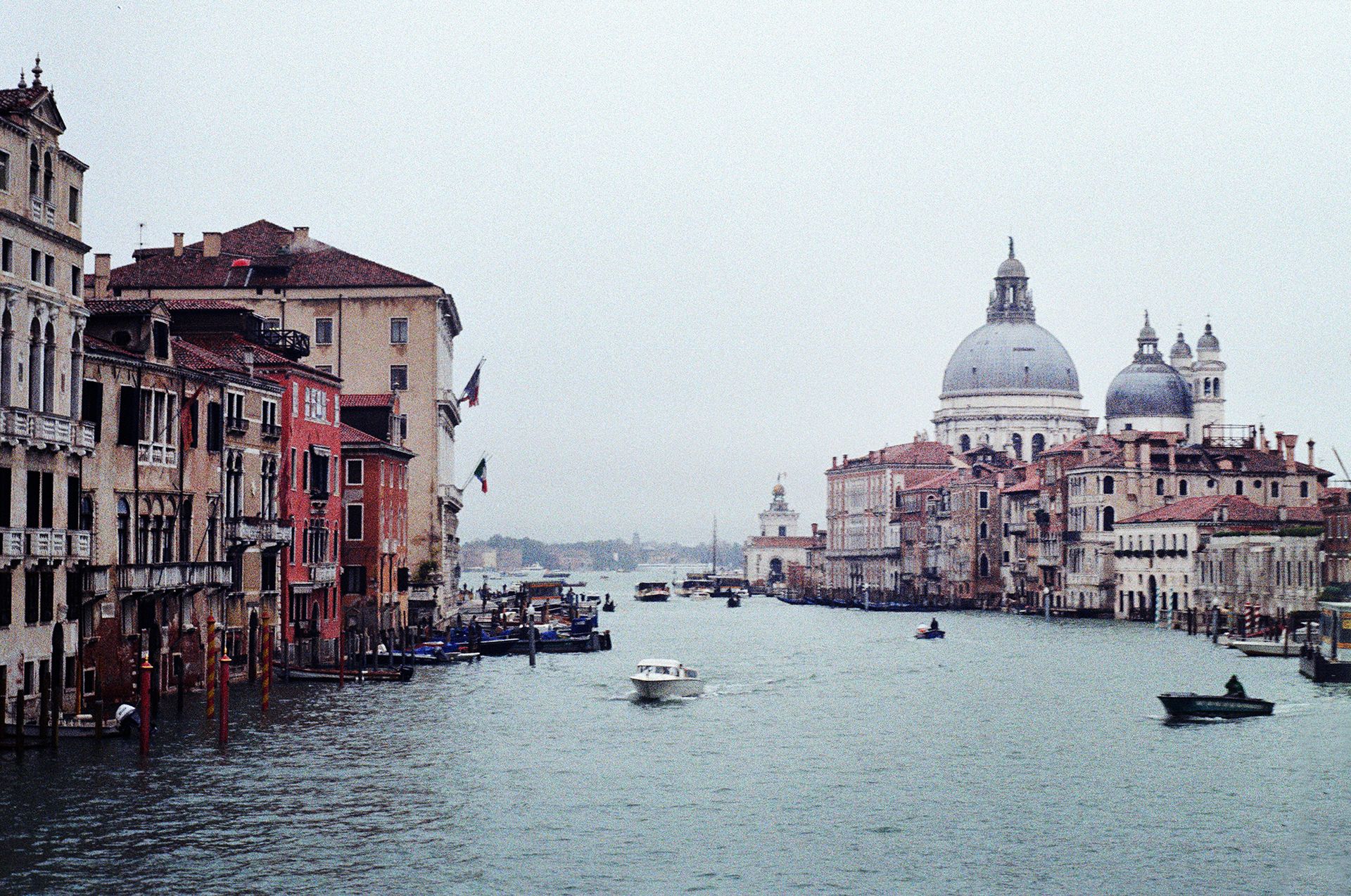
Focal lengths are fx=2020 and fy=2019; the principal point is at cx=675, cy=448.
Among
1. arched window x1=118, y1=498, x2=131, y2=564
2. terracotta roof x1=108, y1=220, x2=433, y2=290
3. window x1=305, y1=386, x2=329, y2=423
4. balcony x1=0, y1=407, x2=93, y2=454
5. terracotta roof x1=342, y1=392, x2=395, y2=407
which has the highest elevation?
terracotta roof x1=108, y1=220, x2=433, y2=290

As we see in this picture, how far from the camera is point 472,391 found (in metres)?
74.9

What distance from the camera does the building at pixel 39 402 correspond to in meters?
33.5

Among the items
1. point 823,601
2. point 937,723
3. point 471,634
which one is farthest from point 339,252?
point 823,601

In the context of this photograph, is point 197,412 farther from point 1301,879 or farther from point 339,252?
point 339,252

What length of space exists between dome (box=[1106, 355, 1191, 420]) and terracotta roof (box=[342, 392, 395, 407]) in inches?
4004

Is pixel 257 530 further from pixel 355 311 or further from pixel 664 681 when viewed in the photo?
pixel 355 311

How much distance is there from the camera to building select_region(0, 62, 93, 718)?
33.5 m

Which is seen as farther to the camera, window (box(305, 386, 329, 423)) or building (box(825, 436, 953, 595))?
building (box(825, 436, 953, 595))

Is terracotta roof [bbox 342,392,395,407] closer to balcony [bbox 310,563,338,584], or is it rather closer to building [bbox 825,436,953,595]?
balcony [bbox 310,563,338,584]

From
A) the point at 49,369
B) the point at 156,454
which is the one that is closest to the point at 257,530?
the point at 156,454

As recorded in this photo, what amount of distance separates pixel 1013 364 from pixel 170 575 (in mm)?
138111

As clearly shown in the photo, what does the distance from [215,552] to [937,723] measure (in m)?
16.8

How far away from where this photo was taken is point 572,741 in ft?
135

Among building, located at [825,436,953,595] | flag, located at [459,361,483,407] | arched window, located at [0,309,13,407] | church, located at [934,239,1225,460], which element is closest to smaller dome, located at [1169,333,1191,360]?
church, located at [934,239,1225,460]
